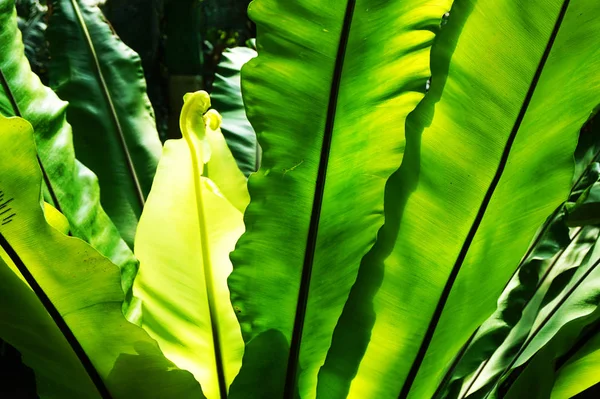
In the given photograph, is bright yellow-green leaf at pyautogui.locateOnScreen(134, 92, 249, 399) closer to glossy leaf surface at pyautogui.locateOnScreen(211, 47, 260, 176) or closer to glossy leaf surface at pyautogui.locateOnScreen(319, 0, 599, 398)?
glossy leaf surface at pyautogui.locateOnScreen(319, 0, 599, 398)

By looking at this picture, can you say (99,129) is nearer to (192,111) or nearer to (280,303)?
(192,111)

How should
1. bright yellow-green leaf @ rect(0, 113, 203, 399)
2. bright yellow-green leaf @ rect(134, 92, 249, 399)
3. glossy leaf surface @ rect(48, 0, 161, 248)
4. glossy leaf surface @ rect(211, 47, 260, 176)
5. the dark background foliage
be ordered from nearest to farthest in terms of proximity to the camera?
bright yellow-green leaf @ rect(0, 113, 203, 399) → bright yellow-green leaf @ rect(134, 92, 249, 399) → glossy leaf surface @ rect(48, 0, 161, 248) → glossy leaf surface @ rect(211, 47, 260, 176) → the dark background foliage

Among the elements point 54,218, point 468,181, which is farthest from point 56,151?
point 468,181

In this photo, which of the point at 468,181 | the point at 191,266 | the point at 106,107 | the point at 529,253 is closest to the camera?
the point at 468,181

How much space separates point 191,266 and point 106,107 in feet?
1.49

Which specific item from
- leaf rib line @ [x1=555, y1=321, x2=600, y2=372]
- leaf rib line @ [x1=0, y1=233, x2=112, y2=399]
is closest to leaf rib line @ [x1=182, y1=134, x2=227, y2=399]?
leaf rib line @ [x1=0, y1=233, x2=112, y2=399]

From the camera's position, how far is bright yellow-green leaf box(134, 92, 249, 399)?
61cm

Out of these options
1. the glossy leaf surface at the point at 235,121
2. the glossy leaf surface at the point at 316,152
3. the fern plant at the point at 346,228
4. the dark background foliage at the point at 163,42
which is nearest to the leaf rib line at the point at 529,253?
the fern plant at the point at 346,228

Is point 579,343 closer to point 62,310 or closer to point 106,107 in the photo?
point 62,310

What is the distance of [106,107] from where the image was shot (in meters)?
0.98

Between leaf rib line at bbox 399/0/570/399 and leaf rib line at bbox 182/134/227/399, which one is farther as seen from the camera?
leaf rib line at bbox 182/134/227/399

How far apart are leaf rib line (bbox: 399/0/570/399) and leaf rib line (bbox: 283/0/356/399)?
0.10 metres

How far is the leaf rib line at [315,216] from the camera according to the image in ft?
1.58

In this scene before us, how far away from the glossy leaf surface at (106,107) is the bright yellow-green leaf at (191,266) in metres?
0.34
